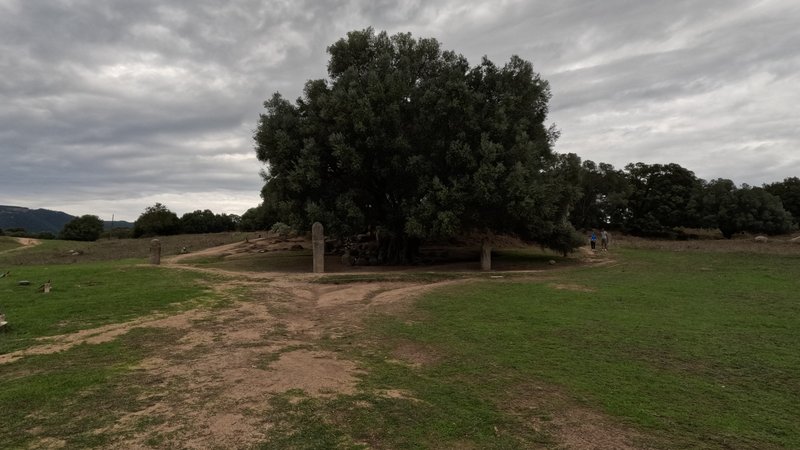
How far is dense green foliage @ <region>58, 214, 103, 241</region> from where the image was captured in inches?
2127

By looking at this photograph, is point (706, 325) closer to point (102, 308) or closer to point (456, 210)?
point (456, 210)

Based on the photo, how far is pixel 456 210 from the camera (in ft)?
61.8

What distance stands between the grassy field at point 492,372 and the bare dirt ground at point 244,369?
0.11 metres

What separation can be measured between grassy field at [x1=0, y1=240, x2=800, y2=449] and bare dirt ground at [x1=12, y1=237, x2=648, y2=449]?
0.11 metres

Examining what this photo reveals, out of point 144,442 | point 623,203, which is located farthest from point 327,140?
point 623,203

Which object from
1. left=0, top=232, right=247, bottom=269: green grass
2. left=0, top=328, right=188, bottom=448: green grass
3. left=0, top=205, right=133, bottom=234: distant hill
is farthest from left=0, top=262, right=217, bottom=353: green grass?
left=0, top=205, right=133, bottom=234: distant hill

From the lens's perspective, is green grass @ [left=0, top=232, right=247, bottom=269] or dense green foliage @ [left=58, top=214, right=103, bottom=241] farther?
dense green foliage @ [left=58, top=214, right=103, bottom=241]

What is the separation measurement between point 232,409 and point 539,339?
5.43 meters

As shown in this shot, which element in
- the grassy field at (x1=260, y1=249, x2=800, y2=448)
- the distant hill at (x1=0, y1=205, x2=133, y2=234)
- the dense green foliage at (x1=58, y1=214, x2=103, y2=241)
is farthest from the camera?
the distant hill at (x1=0, y1=205, x2=133, y2=234)

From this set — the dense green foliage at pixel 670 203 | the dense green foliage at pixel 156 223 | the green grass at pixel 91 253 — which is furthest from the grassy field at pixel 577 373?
the dense green foliage at pixel 156 223

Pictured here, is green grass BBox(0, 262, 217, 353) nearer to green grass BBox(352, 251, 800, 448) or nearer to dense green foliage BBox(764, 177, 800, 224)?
green grass BBox(352, 251, 800, 448)

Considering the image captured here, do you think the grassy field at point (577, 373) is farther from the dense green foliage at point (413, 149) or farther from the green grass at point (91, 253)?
the green grass at point (91, 253)

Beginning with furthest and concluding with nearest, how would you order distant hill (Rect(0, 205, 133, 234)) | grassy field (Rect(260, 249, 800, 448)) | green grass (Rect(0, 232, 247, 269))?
distant hill (Rect(0, 205, 133, 234)) < green grass (Rect(0, 232, 247, 269)) < grassy field (Rect(260, 249, 800, 448))

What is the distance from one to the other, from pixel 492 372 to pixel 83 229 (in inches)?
2438
